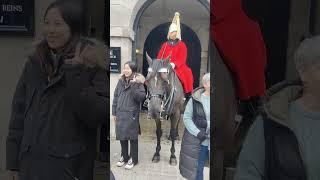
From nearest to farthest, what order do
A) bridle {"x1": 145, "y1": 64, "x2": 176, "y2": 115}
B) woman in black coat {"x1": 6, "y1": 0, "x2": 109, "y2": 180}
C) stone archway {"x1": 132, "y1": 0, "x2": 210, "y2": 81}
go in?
stone archway {"x1": 132, "y1": 0, "x2": 210, "y2": 81} < bridle {"x1": 145, "y1": 64, "x2": 176, "y2": 115} < woman in black coat {"x1": 6, "y1": 0, "x2": 109, "y2": 180}

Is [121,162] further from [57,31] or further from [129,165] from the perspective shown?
[57,31]

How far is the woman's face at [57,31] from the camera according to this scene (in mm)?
2703

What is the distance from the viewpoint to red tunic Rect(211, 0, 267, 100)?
2510mm

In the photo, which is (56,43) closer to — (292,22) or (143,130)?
(143,130)

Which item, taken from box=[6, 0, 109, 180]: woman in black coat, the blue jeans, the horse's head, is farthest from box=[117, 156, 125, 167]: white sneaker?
the blue jeans

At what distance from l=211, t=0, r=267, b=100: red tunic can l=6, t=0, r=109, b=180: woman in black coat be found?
0.65 metres

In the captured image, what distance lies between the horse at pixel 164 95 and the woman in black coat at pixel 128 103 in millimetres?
59

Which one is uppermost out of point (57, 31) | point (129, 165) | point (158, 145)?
point (57, 31)

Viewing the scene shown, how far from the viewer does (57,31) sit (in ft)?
8.91

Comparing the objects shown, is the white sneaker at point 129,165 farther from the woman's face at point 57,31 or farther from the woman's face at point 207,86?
the woman's face at point 57,31

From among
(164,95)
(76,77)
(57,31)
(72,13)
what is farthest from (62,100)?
(164,95)

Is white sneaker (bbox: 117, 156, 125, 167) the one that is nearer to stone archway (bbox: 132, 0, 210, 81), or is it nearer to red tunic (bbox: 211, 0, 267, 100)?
stone archway (bbox: 132, 0, 210, 81)

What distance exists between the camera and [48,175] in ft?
9.18

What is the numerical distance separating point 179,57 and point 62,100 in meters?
0.73
